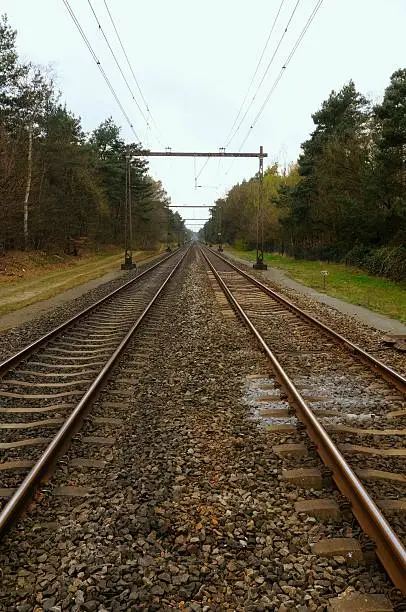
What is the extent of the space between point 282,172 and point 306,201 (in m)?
38.9

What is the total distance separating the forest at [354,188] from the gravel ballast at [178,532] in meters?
21.5

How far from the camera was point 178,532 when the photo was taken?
11.9 ft

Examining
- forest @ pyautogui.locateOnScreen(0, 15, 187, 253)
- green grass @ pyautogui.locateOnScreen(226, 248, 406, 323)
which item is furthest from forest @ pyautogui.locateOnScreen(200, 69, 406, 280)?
forest @ pyautogui.locateOnScreen(0, 15, 187, 253)

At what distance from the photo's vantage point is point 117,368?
8008 mm

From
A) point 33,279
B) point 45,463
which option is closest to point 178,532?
point 45,463

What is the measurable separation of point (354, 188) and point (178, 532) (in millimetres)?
33235

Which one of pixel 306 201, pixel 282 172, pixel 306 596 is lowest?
pixel 306 596

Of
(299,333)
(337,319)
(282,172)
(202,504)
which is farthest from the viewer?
(282,172)

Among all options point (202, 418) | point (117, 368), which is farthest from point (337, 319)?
point (202, 418)

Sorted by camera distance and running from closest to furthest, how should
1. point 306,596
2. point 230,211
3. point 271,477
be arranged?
point 306,596 < point 271,477 < point 230,211

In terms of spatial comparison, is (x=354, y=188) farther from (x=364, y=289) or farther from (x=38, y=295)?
(x=38, y=295)

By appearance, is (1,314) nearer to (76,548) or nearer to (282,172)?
(76,548)

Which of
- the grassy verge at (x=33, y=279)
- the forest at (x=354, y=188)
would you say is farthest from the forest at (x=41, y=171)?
the forest at (x=354, y=188)

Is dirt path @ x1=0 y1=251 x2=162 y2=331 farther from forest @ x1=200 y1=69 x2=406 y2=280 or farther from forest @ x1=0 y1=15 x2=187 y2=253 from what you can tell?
forest @ x1=200 y1=69 x2=406 y2=280
